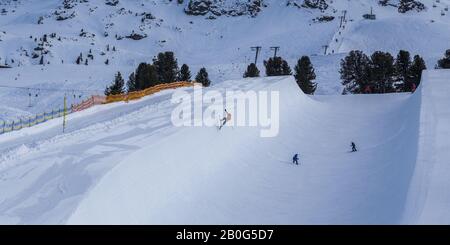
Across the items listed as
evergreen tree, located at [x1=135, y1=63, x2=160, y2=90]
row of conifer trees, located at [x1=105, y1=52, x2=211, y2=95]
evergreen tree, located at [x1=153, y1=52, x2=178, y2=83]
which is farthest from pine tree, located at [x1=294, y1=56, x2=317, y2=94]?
evergreen tree, located at [x1=135, y1=63, x2=160, y2=90]

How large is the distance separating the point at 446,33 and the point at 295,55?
37.7 m

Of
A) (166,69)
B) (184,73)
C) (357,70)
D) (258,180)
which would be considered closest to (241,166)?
(258,180)

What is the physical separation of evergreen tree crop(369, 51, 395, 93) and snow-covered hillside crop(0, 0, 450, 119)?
443 inches

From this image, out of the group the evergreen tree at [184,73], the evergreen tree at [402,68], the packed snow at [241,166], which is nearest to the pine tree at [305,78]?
the evergreen tree at [402,68]

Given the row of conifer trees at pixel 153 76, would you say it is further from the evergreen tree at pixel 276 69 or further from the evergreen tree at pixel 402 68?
the evergreen tree at pixel 402 68

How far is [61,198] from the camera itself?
16516 mm

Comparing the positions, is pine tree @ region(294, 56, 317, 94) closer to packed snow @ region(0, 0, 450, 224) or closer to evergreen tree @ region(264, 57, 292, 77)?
evergreen tree @ region(264, 57, 292, 77)

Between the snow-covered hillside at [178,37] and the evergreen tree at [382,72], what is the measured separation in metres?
11.2

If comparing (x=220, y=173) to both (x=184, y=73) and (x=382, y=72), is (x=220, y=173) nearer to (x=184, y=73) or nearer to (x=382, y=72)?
(x=382, y=72)

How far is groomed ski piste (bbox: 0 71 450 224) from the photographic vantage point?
16375mm

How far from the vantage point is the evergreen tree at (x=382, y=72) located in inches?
2190

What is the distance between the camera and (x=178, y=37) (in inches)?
5738
